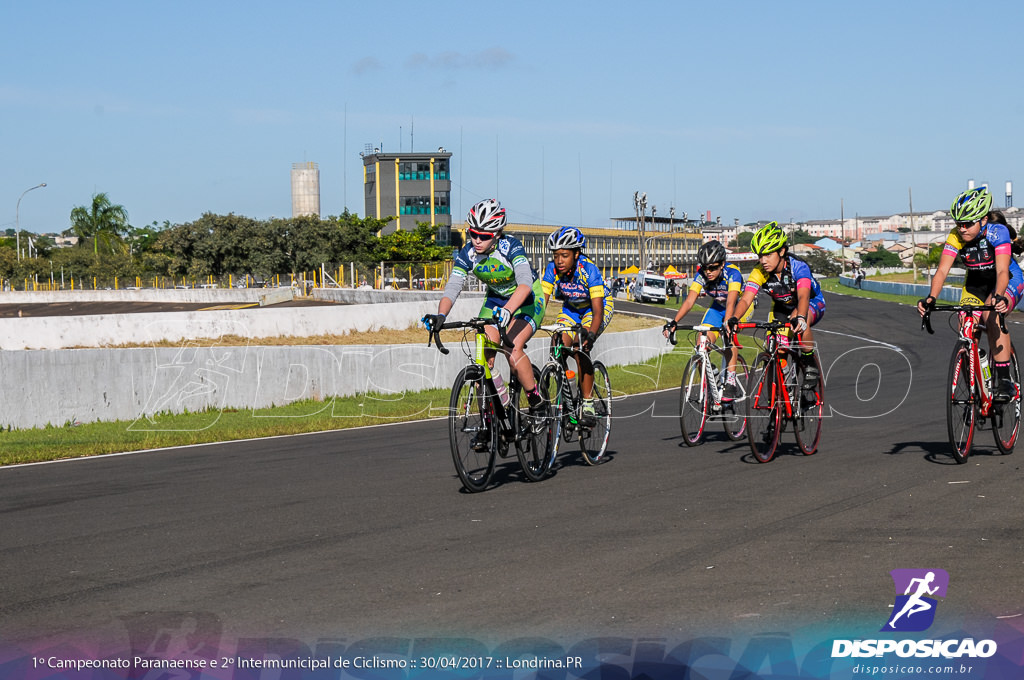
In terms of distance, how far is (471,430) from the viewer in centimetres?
811

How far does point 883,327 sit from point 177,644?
4163 centimetres

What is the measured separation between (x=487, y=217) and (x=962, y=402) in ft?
13.5

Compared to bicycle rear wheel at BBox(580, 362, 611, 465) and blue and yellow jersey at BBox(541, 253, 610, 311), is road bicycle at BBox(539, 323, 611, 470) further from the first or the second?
blue and yellow jersey at BBox(541, 253, 610, 311)

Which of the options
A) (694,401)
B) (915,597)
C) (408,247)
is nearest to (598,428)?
(694,401)

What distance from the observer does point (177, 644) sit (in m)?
4.54

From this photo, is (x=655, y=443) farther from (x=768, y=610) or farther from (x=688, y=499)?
(x=768, y=610)

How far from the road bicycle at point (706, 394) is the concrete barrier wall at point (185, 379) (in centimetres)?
375

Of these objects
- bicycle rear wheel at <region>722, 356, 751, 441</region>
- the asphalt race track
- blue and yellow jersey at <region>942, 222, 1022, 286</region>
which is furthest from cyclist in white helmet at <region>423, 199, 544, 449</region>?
blue and yellow jersey at <region>942, 222, 1022, 286</region>

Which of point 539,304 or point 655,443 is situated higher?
point 539,304

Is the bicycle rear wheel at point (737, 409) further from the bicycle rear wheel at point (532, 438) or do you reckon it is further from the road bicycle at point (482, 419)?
the road bicycle at point (482, 419)

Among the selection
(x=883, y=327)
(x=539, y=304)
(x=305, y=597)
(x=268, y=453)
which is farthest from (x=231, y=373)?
(x=883, y=327)

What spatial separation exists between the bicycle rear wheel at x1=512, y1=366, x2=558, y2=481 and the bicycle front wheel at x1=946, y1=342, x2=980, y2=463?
3.19 m

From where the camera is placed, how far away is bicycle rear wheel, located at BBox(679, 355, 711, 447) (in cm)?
1034

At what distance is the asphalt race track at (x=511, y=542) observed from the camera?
191 inches
